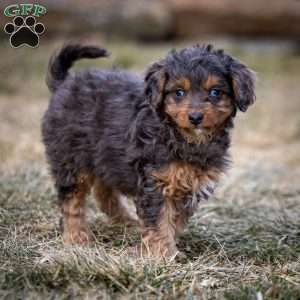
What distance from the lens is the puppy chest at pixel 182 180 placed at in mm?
5395

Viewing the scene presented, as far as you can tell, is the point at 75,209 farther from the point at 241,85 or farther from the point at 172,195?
the point at 241,85

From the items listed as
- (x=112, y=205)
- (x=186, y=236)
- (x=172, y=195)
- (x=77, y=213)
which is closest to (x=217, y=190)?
(x=112, y=205)

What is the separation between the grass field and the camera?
4602 millimetres

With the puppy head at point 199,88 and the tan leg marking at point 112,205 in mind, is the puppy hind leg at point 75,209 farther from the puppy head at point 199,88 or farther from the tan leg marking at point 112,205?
the puppy head at point 199,88

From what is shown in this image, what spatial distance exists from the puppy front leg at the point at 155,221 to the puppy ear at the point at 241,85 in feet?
2.91

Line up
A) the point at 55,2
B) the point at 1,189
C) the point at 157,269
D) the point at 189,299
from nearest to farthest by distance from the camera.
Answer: the point at 189,299 < the point at 157,269 < the point at 1,189 < the point at 55,2

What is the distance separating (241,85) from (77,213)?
1.96 metres

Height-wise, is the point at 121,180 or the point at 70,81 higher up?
the point at 70,81

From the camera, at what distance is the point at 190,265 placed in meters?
5.15

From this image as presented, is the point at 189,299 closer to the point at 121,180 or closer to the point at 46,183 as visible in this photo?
the point at 121,180

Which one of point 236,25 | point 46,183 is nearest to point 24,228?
point 46,183

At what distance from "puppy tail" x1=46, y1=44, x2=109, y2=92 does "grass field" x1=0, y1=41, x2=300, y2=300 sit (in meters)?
1.22

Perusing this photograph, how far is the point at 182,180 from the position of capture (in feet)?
17.7

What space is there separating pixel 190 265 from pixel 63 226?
1609 millimetres
